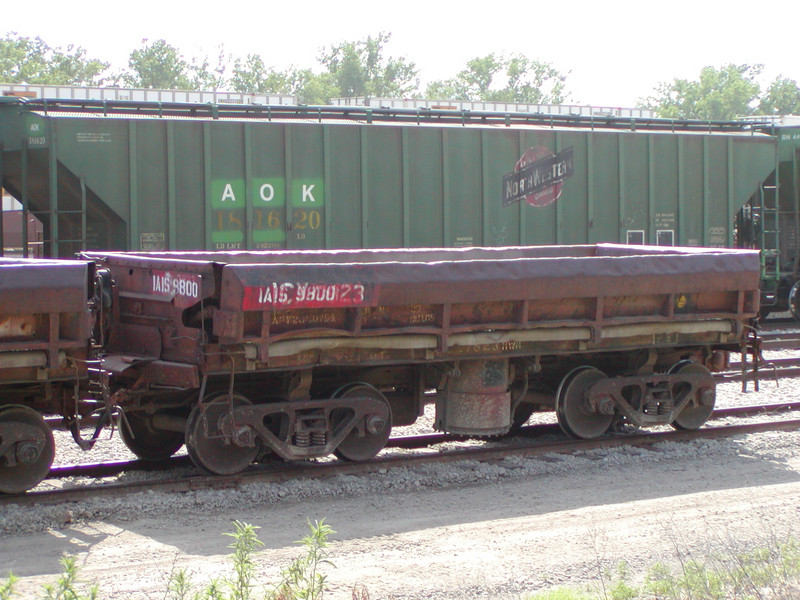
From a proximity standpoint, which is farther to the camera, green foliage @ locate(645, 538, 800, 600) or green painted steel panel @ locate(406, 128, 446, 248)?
green painted steel panel @ locate(406, 128, 446, 248)

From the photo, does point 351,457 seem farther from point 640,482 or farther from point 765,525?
point 765,525

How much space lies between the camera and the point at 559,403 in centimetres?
966

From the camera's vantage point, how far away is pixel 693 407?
10141 mm

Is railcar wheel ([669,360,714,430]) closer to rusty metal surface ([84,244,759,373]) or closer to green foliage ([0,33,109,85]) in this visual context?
rusty metal surface ([84,244,759,373])

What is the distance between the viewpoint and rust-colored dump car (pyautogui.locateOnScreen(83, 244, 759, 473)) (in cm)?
783

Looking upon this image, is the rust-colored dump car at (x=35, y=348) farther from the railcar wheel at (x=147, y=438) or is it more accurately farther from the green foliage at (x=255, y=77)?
the green foliage at (x=255, y=77)

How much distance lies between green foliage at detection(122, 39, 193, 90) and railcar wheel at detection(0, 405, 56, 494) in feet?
328

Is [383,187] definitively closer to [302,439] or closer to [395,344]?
[395,344]

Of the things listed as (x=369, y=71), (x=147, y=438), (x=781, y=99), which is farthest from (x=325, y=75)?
(x=147, y=438)

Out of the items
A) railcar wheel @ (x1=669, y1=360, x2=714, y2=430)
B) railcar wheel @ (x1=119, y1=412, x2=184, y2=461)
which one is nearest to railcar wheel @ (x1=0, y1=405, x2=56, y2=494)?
railcar wheel @ (x1=119, y1=412, x2=184, y2=461)

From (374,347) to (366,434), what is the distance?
863mm

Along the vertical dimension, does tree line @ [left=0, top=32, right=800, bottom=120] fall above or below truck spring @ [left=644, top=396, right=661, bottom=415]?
above

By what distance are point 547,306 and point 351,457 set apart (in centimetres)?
226

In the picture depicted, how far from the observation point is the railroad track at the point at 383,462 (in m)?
7.66
